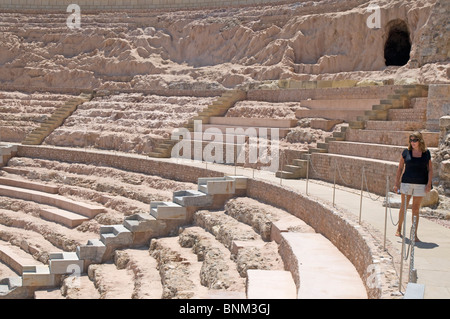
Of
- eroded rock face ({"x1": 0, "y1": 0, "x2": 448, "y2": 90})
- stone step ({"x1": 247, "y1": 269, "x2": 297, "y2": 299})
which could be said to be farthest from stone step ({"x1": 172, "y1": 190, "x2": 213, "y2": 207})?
eroded rock face ({"x1": 0, "y1": 0, "x2": 448, "y2": 90})

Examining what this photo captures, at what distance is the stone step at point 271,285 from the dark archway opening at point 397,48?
1747 cm

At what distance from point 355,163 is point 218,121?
7134mm

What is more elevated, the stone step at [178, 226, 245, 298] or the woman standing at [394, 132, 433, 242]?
the woman standing at [394, 132, 433, 242]

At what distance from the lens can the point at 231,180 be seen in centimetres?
1352

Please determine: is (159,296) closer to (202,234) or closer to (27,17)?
(202,234)

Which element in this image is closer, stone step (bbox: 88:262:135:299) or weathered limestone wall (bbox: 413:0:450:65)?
stone step (bbox: 88:262:135:299)

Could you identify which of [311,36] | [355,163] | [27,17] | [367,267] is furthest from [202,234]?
[27,17]

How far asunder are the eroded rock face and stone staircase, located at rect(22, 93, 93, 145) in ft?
11.3

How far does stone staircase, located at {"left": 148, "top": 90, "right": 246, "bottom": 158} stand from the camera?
60.4 ft

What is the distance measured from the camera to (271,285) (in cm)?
736

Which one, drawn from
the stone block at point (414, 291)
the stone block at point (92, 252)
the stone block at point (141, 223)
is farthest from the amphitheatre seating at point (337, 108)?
the stone block at point (414, 291)

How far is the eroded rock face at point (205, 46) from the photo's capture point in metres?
22.8

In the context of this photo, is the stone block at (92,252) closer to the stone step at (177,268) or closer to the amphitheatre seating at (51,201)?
the stone step at (177,268)

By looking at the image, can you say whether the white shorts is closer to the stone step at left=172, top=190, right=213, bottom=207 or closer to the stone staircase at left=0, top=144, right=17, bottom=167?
the stone step at left=172, top=190, right=213, bottom=207
